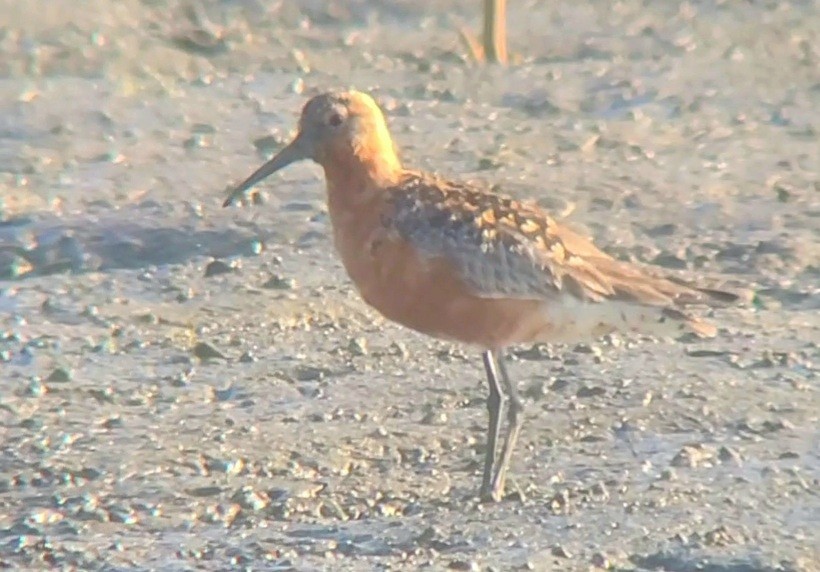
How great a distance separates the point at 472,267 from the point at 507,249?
0.55 ft

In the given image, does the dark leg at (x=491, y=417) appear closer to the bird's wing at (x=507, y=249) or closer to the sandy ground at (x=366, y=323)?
the sandy ground at (x=366, y=323)

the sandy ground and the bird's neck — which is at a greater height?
the bird's neck

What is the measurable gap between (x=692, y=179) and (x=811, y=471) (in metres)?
4.39

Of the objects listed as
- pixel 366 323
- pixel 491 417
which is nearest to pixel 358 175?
pixel 491 417

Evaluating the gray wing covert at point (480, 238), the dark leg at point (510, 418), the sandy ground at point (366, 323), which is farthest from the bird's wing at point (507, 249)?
the sandy ground at point (366, 323)

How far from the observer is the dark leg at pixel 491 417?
24.1ft

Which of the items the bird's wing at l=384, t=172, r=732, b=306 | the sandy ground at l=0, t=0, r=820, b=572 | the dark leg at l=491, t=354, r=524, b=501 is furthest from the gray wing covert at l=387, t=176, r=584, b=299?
the sandy ground at l=0, t=0, r=820, b=572

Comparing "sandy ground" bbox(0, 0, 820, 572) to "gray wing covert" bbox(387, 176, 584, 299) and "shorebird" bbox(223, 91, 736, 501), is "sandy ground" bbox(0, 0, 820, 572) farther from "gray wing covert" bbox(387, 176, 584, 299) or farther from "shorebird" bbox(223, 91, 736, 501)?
"gray wing covert" bbox(387, 176, 584, 299)

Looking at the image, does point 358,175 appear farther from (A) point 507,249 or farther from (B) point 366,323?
(B) point 366,323

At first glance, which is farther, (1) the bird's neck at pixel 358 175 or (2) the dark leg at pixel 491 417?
(1) the bird's neck at pixel 358 175

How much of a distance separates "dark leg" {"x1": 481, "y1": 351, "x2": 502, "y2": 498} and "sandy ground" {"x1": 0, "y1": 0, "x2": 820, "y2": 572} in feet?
0.31

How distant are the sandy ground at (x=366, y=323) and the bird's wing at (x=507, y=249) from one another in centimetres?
61

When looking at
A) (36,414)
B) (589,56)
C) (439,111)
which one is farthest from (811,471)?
(589,56)

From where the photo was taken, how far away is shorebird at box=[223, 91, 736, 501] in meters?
7.37
